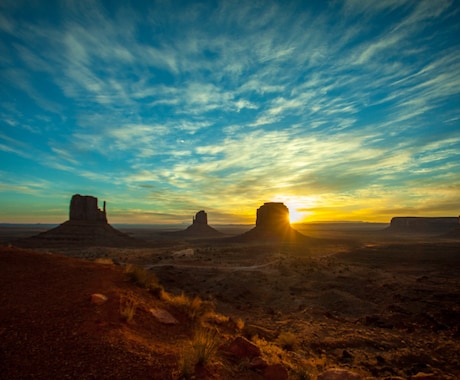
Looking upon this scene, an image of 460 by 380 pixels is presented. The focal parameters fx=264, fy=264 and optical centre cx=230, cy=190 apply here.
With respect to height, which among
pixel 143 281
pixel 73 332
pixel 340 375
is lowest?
pixel 340 375

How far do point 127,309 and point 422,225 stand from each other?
17129 cm

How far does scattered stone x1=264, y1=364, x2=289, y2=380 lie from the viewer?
6.11m

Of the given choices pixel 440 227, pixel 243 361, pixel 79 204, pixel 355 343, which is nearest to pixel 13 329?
pixel 243 361

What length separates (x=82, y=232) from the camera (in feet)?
213

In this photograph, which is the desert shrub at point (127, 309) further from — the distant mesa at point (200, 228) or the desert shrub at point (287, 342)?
the distant mesa at point (200, 228)

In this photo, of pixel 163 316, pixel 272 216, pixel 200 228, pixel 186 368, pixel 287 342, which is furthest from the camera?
pixel 200 228

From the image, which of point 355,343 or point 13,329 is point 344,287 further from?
point 13,329

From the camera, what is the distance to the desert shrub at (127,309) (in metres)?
6.96

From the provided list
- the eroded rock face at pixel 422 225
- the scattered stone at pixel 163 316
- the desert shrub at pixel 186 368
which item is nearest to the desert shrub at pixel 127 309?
the scattered stone at pixel 163 316

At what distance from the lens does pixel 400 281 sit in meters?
24.7

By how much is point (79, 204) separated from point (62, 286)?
74.2 m

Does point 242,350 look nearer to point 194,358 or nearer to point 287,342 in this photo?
point 194,358

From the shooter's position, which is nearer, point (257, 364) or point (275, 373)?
point (275, 373)

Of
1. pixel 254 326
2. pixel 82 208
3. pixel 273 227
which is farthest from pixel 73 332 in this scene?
pixel 273 227
